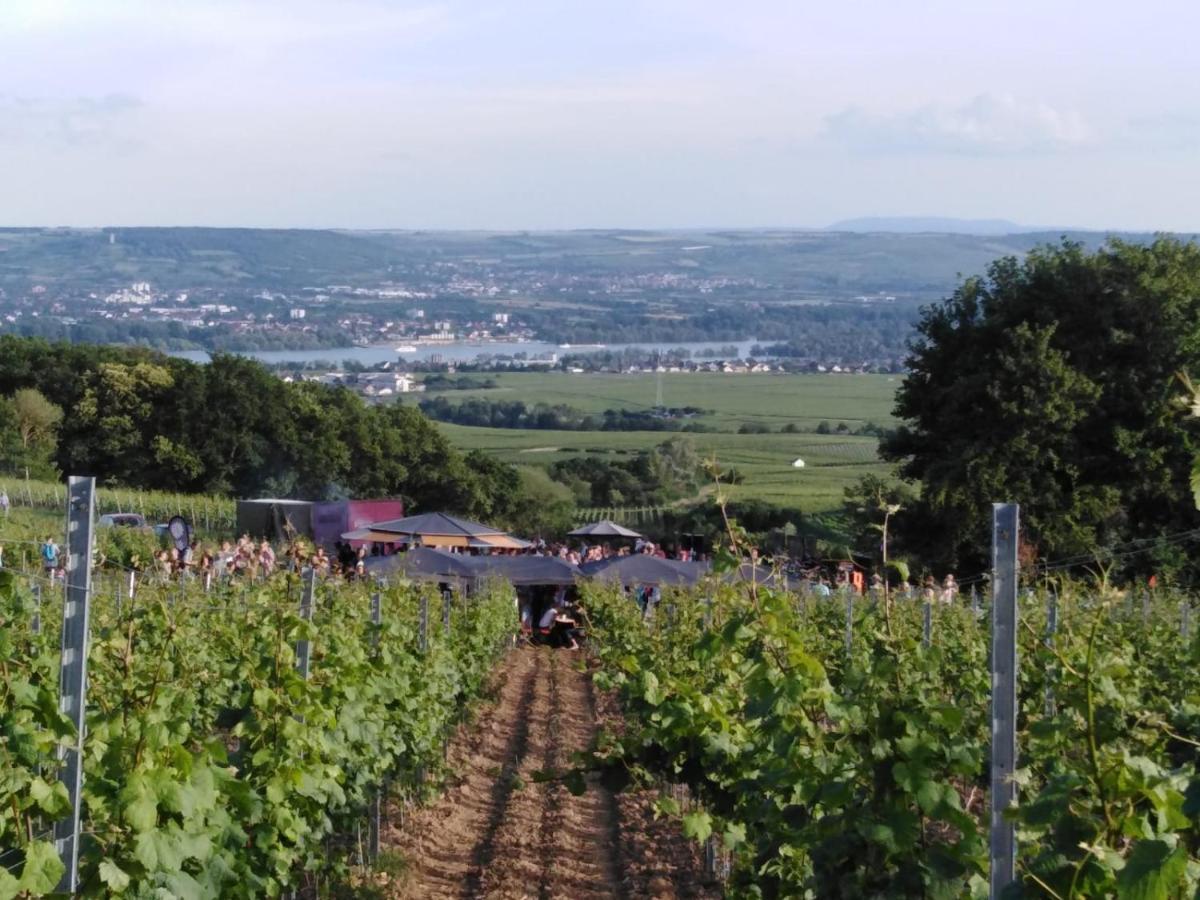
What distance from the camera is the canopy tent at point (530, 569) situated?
23.9 m

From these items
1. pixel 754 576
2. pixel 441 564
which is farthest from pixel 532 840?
pixel 441 564

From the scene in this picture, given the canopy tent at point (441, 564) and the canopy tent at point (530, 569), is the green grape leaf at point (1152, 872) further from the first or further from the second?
the canopy tent at point (530, 569)

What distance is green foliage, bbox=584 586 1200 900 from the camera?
371 cm

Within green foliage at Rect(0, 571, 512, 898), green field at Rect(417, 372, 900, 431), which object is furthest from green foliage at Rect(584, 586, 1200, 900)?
green field at Rect(417, 372, 900, 431)

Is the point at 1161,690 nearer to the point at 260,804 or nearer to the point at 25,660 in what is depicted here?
the point at 260,804

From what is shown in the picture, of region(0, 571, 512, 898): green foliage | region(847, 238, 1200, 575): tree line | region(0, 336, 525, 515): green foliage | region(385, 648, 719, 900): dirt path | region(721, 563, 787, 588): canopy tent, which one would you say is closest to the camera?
region(0, 571, 512, 898): green foliage

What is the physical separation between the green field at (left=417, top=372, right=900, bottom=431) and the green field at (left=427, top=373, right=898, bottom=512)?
0.07 m

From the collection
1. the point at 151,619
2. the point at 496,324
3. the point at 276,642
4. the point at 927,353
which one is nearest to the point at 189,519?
the point at 927,353

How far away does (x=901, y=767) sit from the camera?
15.4 ft

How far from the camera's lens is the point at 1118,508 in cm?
3203

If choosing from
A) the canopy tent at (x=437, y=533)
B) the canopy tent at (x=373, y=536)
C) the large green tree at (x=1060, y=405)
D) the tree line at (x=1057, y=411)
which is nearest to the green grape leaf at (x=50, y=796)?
the canopy tent at (x=437, y=533)

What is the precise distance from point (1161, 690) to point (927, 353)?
23664 millimetres

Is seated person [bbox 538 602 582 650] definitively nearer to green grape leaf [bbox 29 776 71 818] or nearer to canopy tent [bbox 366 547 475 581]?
canopy tent [bbox 366 547 475 581]

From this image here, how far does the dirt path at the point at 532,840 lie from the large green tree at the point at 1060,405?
18.7 metres
